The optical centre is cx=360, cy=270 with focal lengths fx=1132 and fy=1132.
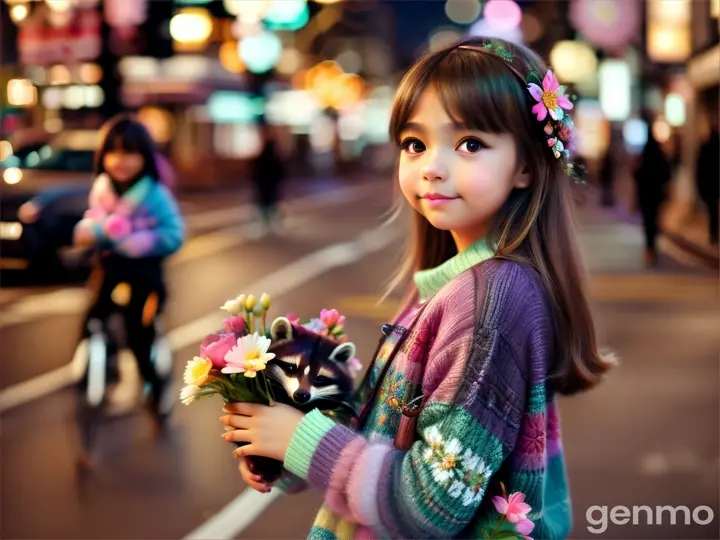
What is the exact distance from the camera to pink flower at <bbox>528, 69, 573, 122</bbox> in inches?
91.5

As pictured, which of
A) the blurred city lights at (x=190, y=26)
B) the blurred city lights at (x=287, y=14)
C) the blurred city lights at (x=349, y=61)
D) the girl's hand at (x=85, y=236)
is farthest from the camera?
the blurred city lights at (x=349, y=61)

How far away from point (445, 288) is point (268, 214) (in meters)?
23.3

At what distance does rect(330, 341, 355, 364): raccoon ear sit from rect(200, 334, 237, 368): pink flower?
25 centimetres

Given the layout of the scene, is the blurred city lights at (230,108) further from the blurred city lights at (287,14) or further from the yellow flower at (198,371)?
the yellow flower at (198,371)

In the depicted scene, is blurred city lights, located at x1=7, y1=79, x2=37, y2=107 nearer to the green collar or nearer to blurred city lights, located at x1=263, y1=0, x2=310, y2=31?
blurred city lights, located at x1=263, y1=0, x2=310, y2=31

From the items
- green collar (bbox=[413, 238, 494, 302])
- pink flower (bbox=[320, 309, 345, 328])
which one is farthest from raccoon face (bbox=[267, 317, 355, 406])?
green collar (bbox=[413, 238, 494, 302])

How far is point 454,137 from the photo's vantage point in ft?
7.53

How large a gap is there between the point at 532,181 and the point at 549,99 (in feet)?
Answer: 0.58

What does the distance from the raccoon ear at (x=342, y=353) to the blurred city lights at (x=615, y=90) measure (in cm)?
4399

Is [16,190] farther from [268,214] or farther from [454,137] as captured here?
[454,137]

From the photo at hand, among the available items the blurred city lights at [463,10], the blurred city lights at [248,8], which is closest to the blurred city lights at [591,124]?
the blurred city lights at [248,8]

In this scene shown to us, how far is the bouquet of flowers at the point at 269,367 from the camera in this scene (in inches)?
92.0

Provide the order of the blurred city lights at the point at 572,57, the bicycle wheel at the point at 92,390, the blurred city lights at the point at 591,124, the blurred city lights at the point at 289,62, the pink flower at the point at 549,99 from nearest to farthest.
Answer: the pink flower at the point at 549,99 → the bicycle wheel at the point at 92,390 → the blurred city lights at the point at 572,57 → the blurred city lights at the point at 591,124 → the blurred city lights at the point at 289,62

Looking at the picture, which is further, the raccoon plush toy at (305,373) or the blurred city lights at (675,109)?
the blurred city lights at (675,109)
